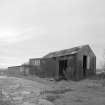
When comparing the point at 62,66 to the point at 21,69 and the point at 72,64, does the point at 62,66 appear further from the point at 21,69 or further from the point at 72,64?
the point at 21,69

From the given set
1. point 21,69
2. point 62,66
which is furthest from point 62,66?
point 21,69

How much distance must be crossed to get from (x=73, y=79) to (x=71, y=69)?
183 centimetres

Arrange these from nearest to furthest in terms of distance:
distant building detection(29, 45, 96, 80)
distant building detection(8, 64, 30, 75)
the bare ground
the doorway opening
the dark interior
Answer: the bare ground → distant building detection(29, 45, 96, 80) → the doorway opening → the dark interior → distant building detection(8, 64, 30, 75)

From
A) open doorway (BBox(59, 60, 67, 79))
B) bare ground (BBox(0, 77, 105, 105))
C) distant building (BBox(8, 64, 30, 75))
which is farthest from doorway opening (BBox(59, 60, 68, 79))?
bare ground (BBox(0, 77, 105, 105))

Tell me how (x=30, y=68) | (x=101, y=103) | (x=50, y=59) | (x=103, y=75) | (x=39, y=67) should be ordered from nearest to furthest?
(x=101, y=103), (x=103, y=75), (x=50, y=59), (x=39, y=67), (x=30, y=68)

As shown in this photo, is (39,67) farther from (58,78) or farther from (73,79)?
(73,79)

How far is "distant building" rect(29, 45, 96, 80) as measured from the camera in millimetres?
31245

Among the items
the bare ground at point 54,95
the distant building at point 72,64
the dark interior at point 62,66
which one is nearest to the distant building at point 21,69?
the distant building at point 72,64

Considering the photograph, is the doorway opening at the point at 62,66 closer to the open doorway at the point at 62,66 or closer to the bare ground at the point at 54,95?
the open doorway at the point at 62,66

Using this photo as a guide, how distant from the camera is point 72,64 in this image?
31.8m

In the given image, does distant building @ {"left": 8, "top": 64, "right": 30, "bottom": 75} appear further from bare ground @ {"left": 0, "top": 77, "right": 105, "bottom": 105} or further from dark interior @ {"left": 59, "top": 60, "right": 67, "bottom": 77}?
bare ground @ {"left": 0, "top": 77, "right": 105, "bottom": 105}

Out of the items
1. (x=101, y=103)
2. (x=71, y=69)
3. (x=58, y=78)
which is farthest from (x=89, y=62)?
(x=101, y=103)

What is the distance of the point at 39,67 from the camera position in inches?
1609

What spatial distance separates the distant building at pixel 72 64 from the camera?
3125cm
